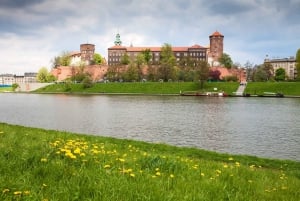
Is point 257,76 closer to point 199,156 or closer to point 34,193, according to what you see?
point 199,156

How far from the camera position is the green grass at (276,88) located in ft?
295

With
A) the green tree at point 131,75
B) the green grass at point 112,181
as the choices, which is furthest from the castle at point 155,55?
the green grass at point 112,181

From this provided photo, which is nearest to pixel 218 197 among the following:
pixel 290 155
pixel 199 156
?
pixel 199 156

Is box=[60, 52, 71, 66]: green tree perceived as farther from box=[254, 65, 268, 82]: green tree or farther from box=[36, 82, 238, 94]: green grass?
box=[254, 65, 268, 82]: green tree

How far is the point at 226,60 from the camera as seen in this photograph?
169 meters

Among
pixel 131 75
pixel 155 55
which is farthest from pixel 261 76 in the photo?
pixel 155 55

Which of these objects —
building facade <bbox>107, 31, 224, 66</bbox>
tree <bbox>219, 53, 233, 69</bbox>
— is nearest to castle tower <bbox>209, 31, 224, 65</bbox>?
building facade <bbox>107, 31, 224, 66</bbox>

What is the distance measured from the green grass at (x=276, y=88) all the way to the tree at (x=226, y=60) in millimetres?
63454

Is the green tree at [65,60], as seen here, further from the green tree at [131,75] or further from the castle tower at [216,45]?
the castle tower at [216,45]

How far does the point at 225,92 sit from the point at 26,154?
9409 centimetres

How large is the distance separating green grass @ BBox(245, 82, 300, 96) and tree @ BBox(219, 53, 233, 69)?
63.5m

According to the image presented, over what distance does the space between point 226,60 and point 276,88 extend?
75.6 meters

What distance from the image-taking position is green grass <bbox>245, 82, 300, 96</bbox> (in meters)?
90.0

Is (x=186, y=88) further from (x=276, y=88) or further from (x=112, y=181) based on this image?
(x=112, y=181)
